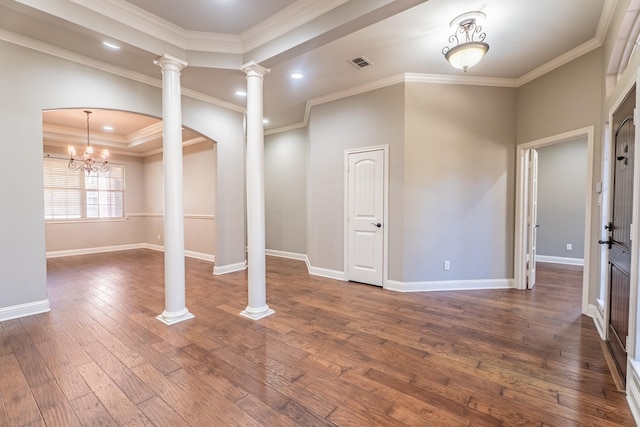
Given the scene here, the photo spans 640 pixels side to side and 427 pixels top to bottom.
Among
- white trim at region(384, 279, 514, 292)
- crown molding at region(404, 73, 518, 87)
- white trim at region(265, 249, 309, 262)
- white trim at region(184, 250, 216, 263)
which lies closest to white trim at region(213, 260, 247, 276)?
white trim at region(184, 250, 216, 263)

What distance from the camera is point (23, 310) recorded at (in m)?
3.13

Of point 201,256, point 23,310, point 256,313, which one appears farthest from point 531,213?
point 23,310

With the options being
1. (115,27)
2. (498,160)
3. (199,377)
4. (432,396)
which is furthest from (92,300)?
(498,160)

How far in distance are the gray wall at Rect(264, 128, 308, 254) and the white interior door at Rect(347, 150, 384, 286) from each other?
1866 mm

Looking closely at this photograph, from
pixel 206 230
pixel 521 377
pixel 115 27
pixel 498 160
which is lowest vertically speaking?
pixel 521 377

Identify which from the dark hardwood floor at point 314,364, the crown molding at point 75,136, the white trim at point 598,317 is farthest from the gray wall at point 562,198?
the crown molding at point 75,136

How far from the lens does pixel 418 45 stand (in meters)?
3.23

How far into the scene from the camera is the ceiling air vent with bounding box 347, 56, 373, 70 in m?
3.54

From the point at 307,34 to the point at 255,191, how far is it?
5.43 ft

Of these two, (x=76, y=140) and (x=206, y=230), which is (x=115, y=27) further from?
(x=76, y=140)

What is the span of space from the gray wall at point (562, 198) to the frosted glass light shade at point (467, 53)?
4.46 meters

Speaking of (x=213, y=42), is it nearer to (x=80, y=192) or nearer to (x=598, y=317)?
(x=598, y=317)

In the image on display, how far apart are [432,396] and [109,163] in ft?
29.3

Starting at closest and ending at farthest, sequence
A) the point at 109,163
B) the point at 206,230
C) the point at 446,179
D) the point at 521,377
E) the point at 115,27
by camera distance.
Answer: the point at 521,377
the point at 115,27
the point at 446,179
the point at 206,230
the point at 109,163
